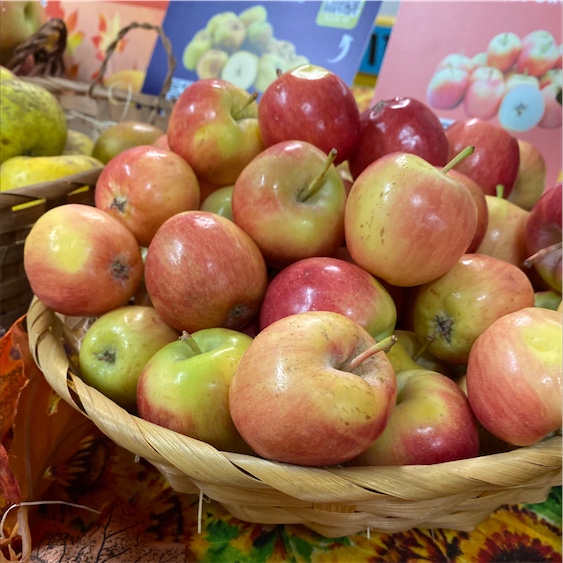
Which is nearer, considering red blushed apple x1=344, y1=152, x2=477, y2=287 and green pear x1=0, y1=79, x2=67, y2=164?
red blushed apple x1=344, y1=152, x2=477, y2=287

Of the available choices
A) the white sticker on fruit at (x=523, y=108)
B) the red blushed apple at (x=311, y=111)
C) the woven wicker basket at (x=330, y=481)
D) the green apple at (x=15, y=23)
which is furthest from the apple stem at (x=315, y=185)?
the green apple at (x=15, y=23)

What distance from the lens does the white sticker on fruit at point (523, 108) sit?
1.22 meters

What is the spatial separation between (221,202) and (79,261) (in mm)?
204

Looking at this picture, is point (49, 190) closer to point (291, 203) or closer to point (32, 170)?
point (32, 170)

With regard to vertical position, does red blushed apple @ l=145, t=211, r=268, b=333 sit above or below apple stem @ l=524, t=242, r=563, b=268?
below

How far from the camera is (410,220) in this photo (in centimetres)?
56

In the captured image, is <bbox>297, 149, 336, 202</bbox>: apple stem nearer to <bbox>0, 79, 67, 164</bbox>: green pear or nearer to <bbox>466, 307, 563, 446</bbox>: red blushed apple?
<bbox>466, 307, 563, 446</bbox>: red blushed apple

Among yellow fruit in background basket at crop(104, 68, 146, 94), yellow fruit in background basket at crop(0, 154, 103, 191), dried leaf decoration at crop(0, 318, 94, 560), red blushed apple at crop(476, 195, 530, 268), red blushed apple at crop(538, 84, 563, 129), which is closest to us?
dried leaf decoration at crop(0, 318, 94, 560)

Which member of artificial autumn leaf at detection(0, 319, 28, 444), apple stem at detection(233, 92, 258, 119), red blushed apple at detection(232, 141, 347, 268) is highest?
apple stem at detection(233, 92, 258, 119)

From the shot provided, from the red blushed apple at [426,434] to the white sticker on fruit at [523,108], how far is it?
927mm

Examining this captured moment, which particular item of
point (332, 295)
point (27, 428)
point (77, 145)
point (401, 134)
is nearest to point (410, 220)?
point (332, 295)

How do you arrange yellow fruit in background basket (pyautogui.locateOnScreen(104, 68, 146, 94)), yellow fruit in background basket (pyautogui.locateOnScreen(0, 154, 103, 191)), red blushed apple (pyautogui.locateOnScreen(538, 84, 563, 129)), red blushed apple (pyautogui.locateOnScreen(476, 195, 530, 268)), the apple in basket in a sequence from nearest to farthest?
the apple in basket
red blushed apple (pyautogui.locateOnScreen(476, 195, 530, 268))
yellow fruit in background basket (pyautogui.locateOnScreen(0, 154, 103, 191))
red blushed apple (pyautogui.locateOnScreen(538, 84, 563, 129))
yellow fruit in background basket (pyautogui.locateOnScreen(104, 68, 146, 94))

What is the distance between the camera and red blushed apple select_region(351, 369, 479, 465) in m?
0.49

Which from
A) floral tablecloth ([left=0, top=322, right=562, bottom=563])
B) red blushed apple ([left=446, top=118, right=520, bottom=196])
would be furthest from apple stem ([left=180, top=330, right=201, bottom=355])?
red blushed apple ([left=446, top=118, right=520, bottom=196])
